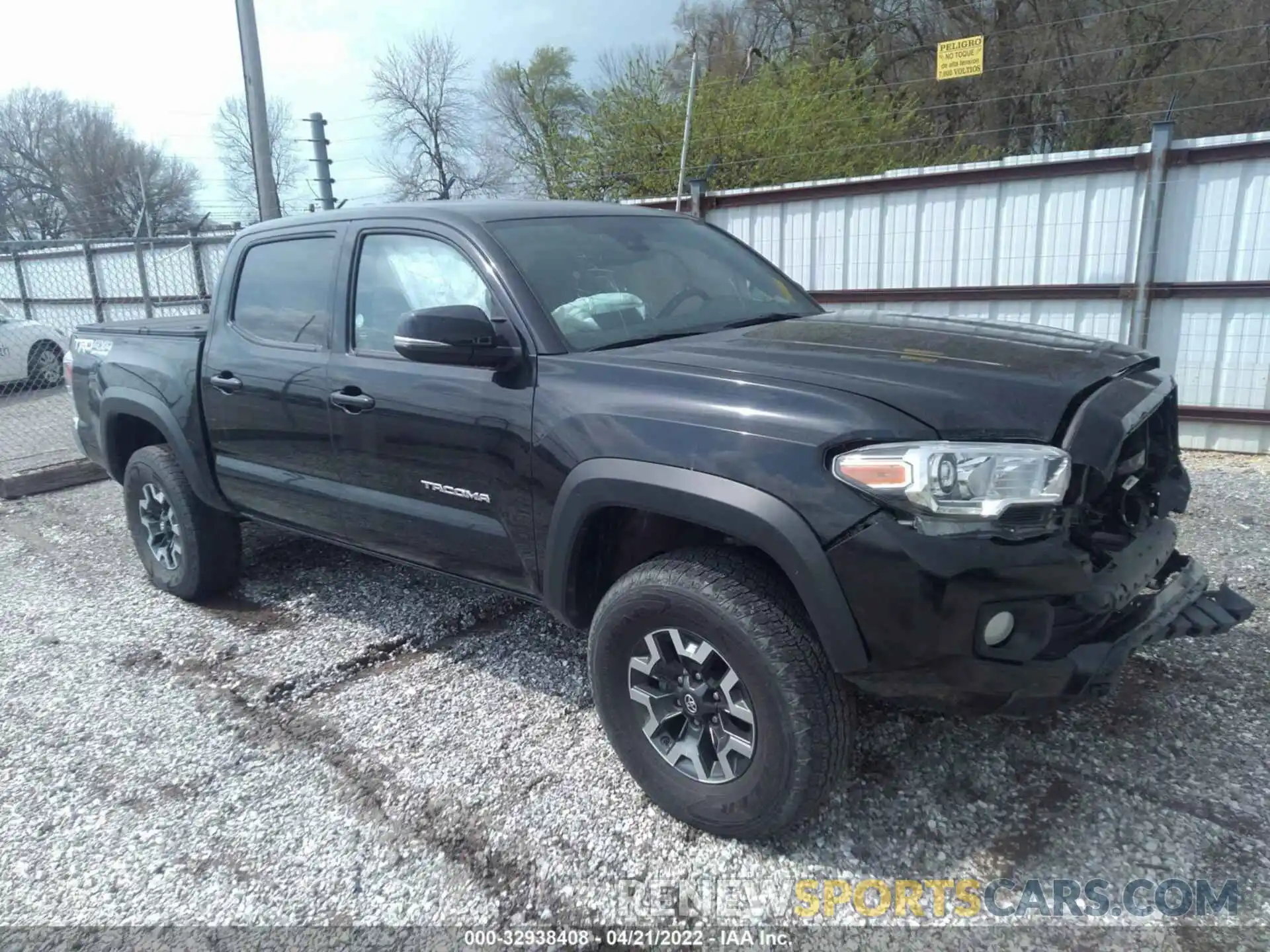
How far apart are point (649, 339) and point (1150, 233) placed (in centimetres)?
527

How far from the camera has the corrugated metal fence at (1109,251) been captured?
6312 mm

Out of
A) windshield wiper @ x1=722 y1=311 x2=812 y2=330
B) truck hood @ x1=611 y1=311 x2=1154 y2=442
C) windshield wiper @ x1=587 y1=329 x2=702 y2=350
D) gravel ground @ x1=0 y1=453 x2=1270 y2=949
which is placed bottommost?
gravel ground @ x1=0 y1=453 x2=1270 y2=949

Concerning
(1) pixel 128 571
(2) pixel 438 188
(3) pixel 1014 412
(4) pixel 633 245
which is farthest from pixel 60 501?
(2) pixel 438 188

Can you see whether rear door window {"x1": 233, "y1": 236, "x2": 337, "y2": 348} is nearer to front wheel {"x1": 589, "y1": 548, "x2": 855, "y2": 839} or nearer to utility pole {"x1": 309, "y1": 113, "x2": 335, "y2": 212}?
front wheel {"x1": 589, "y1": 548, "x2": 855, "y2": 839}

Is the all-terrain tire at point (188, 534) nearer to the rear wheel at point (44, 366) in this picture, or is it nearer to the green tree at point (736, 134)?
the rear wheel at point (44, 366)

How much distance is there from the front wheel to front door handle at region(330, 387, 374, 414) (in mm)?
1283

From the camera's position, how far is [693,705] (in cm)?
254

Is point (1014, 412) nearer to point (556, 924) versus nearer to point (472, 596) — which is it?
point (556, 924)

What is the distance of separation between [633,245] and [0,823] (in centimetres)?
293

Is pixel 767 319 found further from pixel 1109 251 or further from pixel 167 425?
pixel 1109 251

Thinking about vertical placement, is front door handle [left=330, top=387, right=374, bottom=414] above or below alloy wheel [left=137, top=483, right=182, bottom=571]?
above

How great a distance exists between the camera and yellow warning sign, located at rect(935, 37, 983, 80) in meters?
7.97

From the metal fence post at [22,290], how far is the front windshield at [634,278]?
15.9 metres

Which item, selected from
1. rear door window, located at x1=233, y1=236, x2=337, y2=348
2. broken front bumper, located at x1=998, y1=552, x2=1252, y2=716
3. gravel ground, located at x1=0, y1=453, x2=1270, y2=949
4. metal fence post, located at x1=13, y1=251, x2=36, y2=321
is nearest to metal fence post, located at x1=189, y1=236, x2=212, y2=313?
metal fence post, located at x1=13, y1=251, x2=36, y2=321
